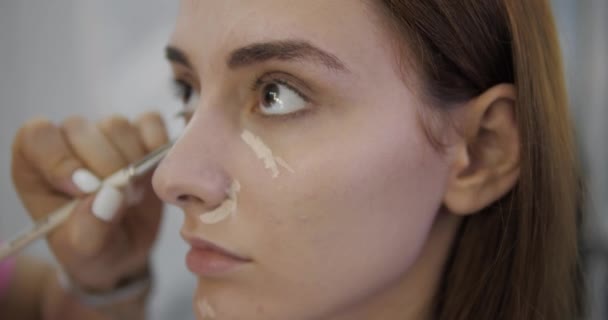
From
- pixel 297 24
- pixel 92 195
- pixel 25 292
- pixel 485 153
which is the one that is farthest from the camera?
pixel 25 292

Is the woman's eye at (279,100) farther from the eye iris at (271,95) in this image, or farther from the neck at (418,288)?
the neck at (418,288)

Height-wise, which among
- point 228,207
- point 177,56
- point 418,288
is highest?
point 177,56

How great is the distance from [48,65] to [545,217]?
1.04 metres

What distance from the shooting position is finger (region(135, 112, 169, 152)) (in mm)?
895

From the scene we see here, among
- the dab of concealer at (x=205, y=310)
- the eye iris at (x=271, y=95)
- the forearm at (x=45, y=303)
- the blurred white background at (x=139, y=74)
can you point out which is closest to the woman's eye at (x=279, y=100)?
the eye iris at (x=271, y=95)

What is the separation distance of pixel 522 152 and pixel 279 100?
1.04ft

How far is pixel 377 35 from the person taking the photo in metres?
0.60

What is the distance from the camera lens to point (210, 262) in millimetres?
624

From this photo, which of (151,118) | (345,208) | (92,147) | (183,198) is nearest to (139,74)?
(151,118)

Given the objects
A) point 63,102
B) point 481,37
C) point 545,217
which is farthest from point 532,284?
point 63,102

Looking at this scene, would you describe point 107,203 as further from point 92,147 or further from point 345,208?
point 345,208

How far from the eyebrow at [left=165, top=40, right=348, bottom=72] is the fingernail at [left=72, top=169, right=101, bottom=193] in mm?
332

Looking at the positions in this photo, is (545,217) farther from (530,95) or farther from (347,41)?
(347,41)

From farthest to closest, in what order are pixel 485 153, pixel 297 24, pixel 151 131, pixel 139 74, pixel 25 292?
1. pixel 139 74
2. pixel 25 292
3. pixel 151 131
4. pixel 485 153
5. pixel 297 24
